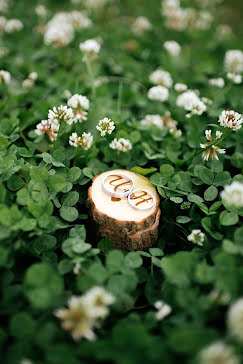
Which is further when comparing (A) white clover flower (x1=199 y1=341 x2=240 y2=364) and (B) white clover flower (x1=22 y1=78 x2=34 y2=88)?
(B) white clover flower (x1=22 y1=78 x2=34 y2=88)

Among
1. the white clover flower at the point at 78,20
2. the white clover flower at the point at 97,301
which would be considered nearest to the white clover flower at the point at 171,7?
the white clover flower at the point at 78,20

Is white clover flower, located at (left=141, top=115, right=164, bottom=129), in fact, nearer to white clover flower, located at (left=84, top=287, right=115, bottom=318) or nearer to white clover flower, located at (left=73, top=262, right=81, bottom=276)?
white clover flower, located at (left=73, top=262, right=81, bottom=276)

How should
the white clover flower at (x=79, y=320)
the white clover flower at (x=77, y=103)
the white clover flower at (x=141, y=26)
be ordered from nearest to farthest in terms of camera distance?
the white clover flower at (x=79, y=320) < the white clover flower at (x=77, y=103) < the white clover flower at (x=141, y=26)

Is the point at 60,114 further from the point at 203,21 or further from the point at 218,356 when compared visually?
the point at 203,21

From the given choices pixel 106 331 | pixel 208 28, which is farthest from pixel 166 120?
pixel 208 28

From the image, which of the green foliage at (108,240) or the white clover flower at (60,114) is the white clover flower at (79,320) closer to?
the green foliage at (108,240)

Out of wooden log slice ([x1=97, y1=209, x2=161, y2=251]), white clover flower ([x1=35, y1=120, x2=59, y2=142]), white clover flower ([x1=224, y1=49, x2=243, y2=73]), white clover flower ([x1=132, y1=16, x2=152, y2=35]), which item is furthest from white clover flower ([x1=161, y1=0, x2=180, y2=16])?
wooden log slice ([x1=97, y1=209, x2=161, y2=251])

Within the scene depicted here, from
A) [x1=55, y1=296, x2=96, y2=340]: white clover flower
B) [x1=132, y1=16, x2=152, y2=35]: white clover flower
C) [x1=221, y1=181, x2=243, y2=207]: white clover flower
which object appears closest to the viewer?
[x1=55, y1=296, x2=96, y2=340]: white clover flower

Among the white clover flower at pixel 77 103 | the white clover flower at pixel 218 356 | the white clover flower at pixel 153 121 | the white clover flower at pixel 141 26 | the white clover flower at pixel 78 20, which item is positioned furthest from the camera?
the white clover flower at pixel 141 26

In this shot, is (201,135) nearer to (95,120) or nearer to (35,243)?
(95,120)
